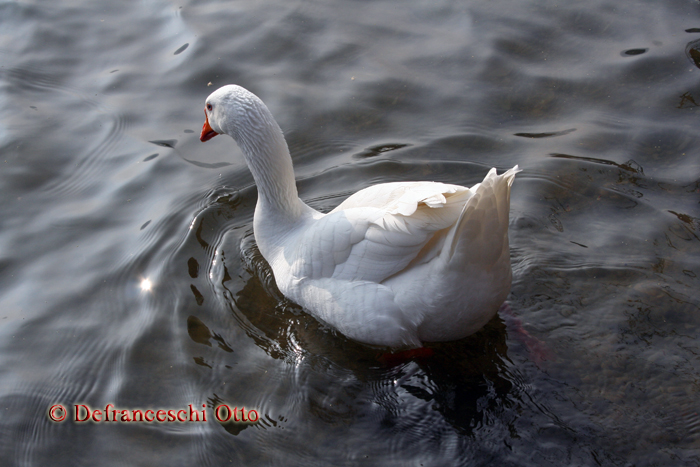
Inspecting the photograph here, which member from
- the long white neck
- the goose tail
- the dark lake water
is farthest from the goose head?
the goose tail

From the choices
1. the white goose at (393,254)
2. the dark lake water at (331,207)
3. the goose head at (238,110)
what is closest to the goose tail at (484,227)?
the white goose at (393,254)

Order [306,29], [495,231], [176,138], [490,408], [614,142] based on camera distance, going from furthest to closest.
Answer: [306,29] → [176,138] → [614,142] → [490,408] → [495,231]

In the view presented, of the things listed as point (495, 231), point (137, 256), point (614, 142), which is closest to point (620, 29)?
point (614, 142)

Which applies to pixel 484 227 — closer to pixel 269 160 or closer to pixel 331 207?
pixel 269 160

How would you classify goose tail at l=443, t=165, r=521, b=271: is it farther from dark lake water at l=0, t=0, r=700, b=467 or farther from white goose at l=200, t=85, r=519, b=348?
dark lake water at l=0, t=0, r=700, b=467

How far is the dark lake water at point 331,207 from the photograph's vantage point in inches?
128

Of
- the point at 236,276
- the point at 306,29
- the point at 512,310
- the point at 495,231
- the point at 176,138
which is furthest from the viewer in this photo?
the point at 306,29

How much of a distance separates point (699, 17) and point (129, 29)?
6675 millimetres

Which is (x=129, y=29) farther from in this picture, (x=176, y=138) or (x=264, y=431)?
(x=264, y=431)

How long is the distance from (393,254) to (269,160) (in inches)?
48.7

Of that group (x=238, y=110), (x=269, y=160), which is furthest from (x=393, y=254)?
(x=238, y=110)

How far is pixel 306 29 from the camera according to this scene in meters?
6.58

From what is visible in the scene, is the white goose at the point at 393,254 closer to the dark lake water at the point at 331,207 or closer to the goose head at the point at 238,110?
the goose head at the point at 238,110

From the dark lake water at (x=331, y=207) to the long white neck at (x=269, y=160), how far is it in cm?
66
